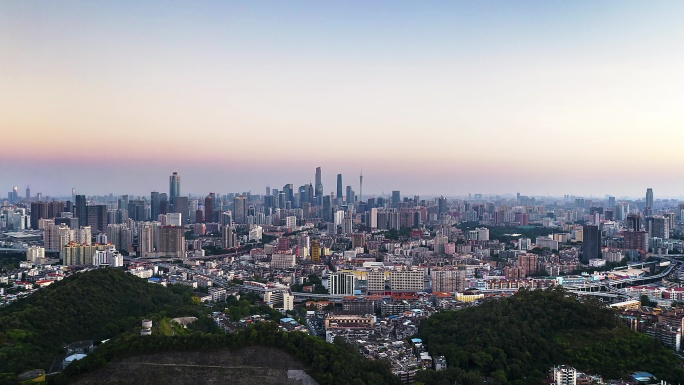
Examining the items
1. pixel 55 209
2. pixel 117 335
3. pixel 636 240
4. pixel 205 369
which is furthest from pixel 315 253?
pixel 55 209

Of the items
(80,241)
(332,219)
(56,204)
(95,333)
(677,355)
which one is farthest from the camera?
(332,219)

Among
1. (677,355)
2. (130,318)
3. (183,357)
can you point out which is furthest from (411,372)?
(130,318)

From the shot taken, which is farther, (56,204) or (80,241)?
(56,204)

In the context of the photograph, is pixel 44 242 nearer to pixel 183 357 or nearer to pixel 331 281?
pixel 331 281

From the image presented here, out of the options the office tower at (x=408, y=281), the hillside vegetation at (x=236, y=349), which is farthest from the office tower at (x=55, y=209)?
the hillside vegetation at (x=236, y=349)

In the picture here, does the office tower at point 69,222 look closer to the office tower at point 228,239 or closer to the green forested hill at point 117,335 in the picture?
the office tower at point 228,239

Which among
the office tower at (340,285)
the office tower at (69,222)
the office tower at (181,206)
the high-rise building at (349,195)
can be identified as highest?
the high-rise building at (349,195)

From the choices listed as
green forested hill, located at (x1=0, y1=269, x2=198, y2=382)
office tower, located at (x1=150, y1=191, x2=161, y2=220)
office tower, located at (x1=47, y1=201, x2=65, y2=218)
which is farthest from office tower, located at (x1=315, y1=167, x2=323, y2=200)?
green forested hill, located at (x1=0, y1=269, x2=198, y2=382)
